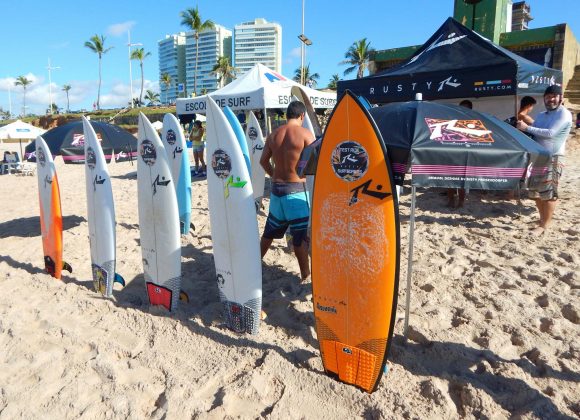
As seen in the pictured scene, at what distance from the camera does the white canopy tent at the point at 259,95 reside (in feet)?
24.4

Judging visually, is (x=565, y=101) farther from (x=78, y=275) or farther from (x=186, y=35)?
(x=186, y=35)

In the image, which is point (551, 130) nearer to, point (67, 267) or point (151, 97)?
point (67, 267)

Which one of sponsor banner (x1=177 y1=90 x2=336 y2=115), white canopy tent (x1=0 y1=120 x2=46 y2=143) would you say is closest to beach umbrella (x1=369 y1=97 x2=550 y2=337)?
sponsor banner (x1=177 y1=90 x2=336 y2=115)

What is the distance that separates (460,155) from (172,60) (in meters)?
135

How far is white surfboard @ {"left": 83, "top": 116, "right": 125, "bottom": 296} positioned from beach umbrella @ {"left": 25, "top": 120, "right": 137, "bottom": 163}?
2.51 ft

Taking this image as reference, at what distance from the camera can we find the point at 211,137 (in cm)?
269

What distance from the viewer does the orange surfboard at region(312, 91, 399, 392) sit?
76.0 inches

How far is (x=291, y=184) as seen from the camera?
3.07 m

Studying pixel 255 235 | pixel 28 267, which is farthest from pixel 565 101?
pixel 28 267

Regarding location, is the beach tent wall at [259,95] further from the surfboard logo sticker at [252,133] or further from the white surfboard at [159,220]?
the white surfboard at [159,220]

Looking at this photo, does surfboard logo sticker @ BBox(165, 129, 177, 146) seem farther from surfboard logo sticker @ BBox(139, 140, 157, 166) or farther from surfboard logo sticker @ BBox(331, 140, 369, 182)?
surfboard logo sticker @ BBox(331, 140, 369, 182)

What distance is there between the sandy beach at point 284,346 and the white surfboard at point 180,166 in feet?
2.92

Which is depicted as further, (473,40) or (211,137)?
(473,40)

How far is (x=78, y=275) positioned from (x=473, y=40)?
5822 mm
